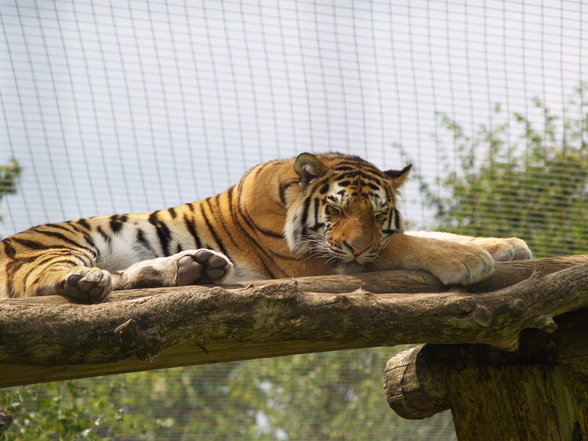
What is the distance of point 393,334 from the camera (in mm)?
1723

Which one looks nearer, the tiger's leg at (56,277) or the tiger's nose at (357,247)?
the tiger's leg at (56,277)

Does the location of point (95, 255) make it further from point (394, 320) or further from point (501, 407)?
point (501, 407)

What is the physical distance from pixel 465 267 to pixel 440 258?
0.27ft

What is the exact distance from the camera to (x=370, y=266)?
2.21 metres

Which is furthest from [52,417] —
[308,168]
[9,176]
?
[308,168]

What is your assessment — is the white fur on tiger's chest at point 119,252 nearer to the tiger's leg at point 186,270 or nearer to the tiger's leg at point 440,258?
the tiger's leg at point 186,270

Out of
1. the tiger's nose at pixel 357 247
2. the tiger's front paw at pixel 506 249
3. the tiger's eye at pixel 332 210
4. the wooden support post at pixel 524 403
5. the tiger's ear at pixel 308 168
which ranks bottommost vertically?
the wooden support post at pixel 524 403

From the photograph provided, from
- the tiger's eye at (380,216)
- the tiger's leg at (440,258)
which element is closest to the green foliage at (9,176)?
the tiger's eye at (380,216)

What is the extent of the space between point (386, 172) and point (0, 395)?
6.27ft

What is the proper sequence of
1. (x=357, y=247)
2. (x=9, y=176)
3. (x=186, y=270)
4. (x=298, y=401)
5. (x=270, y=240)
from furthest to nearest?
(x=298, y=401) → (x=9, y=176) → (x=270, y=240) → (x=357, y=247) → (x=186, y=270)

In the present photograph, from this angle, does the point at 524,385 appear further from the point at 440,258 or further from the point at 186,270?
the point at 186,270

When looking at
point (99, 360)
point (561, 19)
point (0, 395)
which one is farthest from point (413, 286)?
point (561, 19)

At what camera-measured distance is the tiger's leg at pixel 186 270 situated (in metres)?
1.84

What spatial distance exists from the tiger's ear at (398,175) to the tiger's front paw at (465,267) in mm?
527
